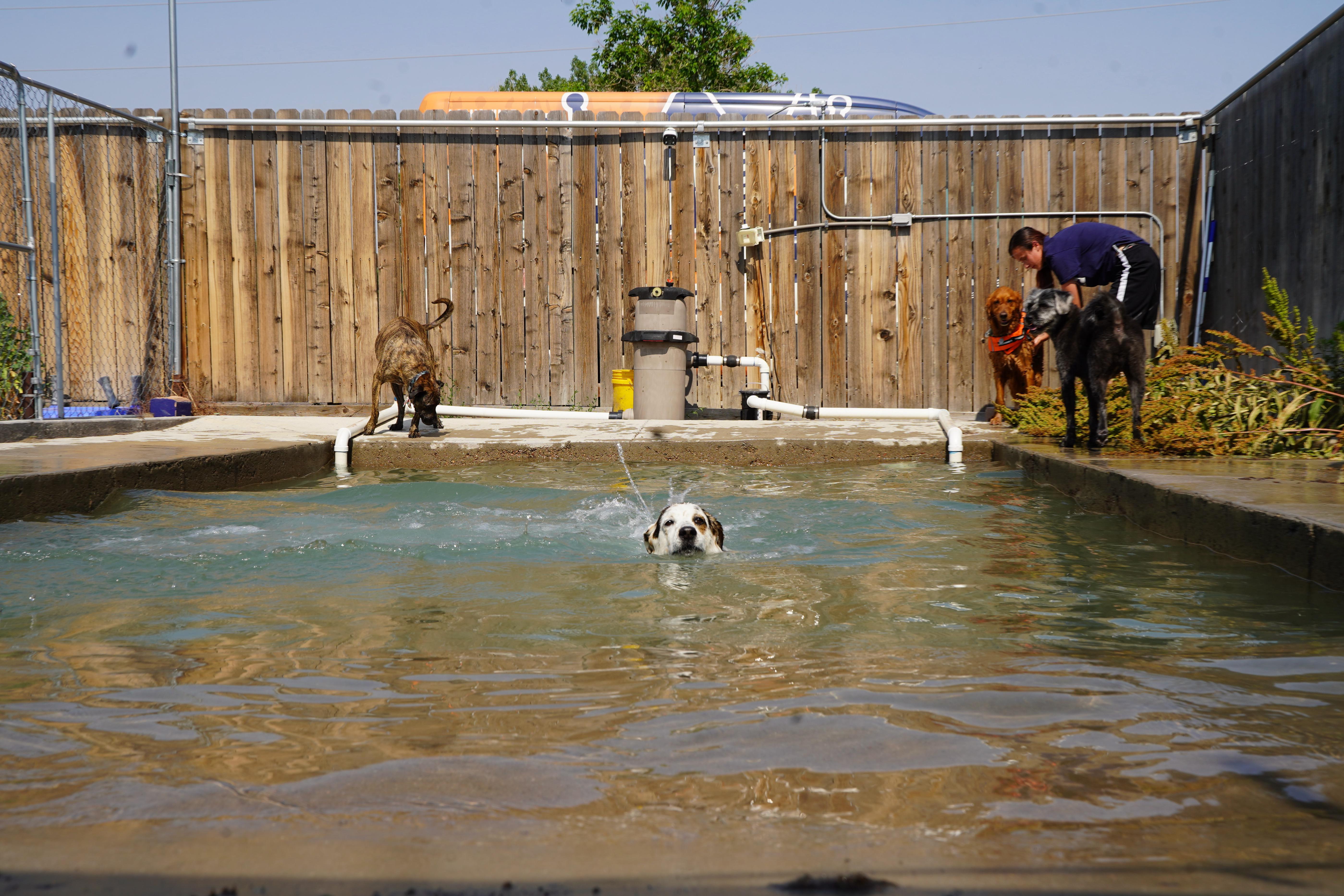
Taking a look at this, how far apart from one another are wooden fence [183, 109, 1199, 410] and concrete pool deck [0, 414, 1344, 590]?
989 millimetres

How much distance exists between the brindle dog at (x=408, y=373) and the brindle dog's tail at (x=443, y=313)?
38cm

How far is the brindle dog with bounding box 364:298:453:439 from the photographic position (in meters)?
8.12

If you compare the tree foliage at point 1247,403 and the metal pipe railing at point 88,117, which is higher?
the metal pipe railing at point 88,117

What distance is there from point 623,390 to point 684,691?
7506mm

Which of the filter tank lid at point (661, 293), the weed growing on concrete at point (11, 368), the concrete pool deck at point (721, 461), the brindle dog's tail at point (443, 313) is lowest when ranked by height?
the concrete pool deck at point (721, 461)

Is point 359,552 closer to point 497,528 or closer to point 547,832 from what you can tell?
point 497,528

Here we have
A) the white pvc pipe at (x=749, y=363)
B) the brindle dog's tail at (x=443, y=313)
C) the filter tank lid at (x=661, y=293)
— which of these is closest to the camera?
the brindle dog's tail at (x=443, y=313)

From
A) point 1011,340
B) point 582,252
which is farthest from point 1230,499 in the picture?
point 582,252

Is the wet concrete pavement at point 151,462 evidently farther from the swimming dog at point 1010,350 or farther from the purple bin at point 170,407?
the swimming dog at point 1010,350

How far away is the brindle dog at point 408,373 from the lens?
8117mm

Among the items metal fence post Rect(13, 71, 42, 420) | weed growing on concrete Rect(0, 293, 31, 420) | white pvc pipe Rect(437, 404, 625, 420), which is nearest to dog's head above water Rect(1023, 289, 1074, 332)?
white pvc pipe Rect(437, 404, 625, 420)

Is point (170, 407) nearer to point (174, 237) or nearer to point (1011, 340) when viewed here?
point (174, 237)

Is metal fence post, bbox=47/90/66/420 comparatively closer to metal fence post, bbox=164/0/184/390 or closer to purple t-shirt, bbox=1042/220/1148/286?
metal fence post, bbox=164/0/184/390

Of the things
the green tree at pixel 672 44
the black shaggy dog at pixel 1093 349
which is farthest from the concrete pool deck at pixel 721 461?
the green tree at pixel 672 44
